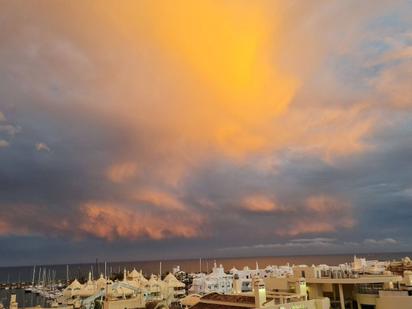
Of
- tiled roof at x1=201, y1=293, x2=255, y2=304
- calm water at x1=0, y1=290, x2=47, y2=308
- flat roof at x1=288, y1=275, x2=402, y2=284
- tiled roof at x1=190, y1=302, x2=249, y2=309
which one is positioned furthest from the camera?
calm water at x1=0, y1=290, x2=47, y2=308

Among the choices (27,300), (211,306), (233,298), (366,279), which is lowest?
(27,300)

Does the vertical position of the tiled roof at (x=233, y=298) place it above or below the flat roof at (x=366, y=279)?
below

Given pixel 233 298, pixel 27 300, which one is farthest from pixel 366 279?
pixel 27 300

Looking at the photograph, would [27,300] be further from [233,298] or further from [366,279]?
[366,279]

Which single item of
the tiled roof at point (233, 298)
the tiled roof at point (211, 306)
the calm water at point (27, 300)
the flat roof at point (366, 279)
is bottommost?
the calm water at point (27, 300)

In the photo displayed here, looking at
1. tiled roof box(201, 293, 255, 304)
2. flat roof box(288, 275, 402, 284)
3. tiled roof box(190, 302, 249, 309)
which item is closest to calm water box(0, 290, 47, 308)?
tiled roof box(190, 302, 249, 309)

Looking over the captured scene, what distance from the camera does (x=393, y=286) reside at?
3506cm

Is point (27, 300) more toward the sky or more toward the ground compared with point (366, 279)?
more toward the ground

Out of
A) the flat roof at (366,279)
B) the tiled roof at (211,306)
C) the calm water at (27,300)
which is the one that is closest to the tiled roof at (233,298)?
the tiled roof at (211,306)

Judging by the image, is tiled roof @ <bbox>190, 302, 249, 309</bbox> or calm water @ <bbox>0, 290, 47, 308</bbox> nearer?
tiled roof @ <bbox>190, 302, 249, 309</bbox>

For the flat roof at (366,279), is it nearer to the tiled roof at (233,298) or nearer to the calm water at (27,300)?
the tiled roof at (233,298)

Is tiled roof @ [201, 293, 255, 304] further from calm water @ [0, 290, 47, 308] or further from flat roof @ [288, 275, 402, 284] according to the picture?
calm water @ [0, 290, 47, 308]

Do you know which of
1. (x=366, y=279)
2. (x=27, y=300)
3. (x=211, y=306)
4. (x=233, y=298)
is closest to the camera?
(x=233, y=298)

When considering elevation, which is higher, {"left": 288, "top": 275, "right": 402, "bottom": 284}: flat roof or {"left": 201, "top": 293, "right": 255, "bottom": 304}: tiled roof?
{"left": 288, "top": 275, "right": 402, "bottom": 284}: flat roof
